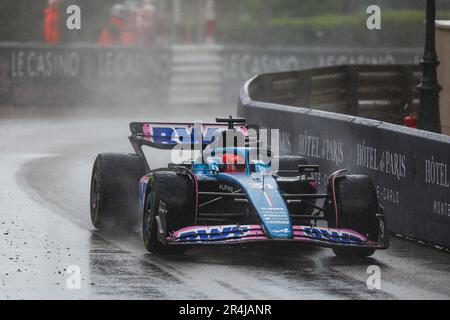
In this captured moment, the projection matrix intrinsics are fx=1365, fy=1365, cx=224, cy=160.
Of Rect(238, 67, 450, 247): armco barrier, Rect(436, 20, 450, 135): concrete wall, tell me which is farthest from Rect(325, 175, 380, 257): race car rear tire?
Rect(436, 20, 450, 135): concrete wall

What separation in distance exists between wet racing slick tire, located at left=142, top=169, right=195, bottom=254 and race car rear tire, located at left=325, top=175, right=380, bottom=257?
1315 millimetres

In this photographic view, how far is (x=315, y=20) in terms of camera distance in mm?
39844

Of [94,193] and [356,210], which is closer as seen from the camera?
[356,210]

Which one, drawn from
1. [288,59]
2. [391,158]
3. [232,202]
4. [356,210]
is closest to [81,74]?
[288,59]

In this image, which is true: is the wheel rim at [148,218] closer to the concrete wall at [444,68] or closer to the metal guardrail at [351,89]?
the metal guardrail at [351,89]

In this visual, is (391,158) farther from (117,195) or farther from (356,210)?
(117,195)

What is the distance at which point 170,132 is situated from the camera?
14.3 m

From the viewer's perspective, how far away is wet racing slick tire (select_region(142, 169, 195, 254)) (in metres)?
11.7

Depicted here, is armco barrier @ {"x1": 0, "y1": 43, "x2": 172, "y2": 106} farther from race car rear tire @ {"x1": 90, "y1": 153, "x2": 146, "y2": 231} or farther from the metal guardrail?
race car rear tire @ {"x1": 90, "y1": 153, "x2": 146, "y2": 231}

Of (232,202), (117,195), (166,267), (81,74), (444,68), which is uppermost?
(444,68)

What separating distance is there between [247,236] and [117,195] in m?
2.61

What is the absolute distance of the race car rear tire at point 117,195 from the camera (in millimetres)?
13555

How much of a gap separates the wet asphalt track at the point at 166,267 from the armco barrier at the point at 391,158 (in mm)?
308
